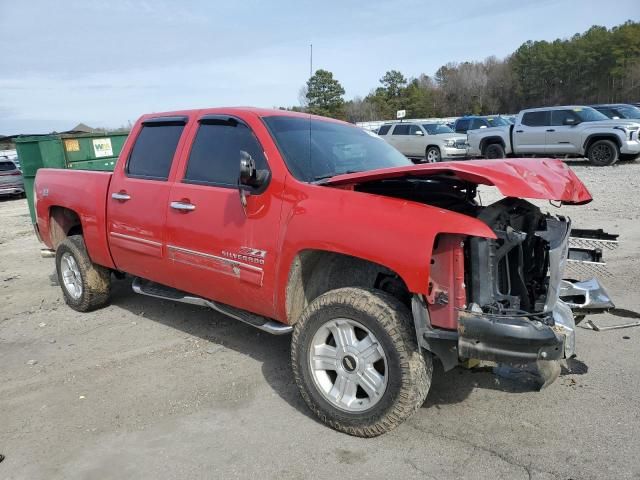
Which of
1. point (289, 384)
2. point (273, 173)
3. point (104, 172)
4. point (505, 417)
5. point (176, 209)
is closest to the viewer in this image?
point (505, 417)

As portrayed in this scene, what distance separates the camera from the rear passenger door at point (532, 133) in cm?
1748

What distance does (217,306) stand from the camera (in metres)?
4.09

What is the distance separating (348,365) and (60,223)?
416 centimetres

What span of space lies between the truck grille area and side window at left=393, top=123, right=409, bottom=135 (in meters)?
18.5

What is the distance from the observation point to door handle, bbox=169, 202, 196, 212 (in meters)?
4.01

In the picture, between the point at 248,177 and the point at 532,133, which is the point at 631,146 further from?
the point at 248,177

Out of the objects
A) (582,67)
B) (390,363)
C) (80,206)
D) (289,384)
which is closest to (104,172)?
(80,206)

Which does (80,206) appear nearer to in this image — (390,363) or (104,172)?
(104,172)

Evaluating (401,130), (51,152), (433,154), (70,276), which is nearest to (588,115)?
(433,154)

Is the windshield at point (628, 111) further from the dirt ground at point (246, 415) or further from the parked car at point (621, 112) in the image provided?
the dirt ground at point (246, 415)

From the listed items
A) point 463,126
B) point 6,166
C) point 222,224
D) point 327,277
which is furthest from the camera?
point 463,126

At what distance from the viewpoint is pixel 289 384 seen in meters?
3.84

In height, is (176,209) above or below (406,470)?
above

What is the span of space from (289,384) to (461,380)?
1.22 meters
